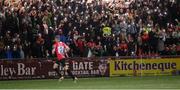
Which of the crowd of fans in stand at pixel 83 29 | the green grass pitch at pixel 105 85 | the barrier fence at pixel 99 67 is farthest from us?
the crowd of fans in stand at pixel 83 29

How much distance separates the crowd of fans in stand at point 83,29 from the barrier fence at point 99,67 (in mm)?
594

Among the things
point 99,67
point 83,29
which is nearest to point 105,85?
point 99,67

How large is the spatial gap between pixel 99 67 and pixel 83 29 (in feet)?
8.37

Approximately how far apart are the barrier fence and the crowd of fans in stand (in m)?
0.59

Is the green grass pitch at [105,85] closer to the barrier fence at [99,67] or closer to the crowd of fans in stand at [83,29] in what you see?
the barrier fence at [99,67]

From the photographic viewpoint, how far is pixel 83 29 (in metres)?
28.1

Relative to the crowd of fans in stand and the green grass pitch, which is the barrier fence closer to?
the crowd of fans in stand

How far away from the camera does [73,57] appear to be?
2678 cm

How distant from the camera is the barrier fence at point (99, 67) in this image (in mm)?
26484

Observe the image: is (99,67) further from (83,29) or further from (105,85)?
(105,85)

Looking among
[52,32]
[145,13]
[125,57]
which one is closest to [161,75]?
[125,57]

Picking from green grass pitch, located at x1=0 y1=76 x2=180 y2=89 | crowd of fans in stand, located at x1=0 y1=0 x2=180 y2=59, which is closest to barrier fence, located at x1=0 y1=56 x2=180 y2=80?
crowd of fans in stand, located at x1=0 y1=0 x2=180 y2=59

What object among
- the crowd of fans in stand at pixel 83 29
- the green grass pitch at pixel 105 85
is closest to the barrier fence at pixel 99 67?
the crowd of fans in stand at pixel 83 29

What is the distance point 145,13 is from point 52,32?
6.16 metres
